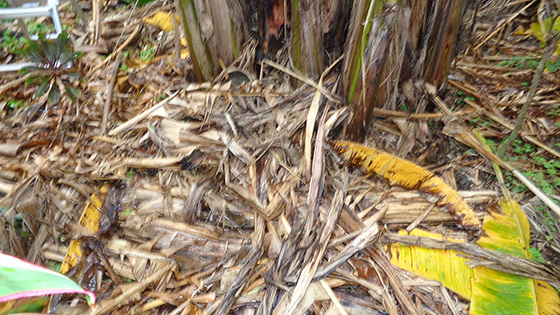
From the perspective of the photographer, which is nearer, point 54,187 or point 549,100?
point 54,187

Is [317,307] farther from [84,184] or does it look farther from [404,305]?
[84,184]

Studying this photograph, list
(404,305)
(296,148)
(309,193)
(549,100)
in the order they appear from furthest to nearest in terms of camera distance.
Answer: (549,100)
(296,148)
(309,193)
(404,305)

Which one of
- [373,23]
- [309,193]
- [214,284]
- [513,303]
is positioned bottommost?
[513,303]

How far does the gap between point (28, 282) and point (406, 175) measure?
1009 millimetres

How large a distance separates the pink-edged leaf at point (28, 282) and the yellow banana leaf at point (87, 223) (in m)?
0.53

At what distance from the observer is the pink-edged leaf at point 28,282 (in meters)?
0.52

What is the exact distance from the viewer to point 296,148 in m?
1.21

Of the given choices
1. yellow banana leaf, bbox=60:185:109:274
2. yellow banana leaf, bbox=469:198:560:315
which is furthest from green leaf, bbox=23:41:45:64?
yellow banana leaf, bbox=469:198:560:315

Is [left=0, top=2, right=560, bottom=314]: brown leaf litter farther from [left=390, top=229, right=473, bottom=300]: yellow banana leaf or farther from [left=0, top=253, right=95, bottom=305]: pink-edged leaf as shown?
[left=0, top=253, right=95, bottom=305]: pink-edged leaf

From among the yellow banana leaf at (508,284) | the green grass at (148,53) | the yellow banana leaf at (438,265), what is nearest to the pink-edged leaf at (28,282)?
the yellow banana leaf at (438,265)

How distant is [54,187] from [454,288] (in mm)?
1246

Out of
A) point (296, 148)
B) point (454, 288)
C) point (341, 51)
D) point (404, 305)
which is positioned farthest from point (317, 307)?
point (341, 51)

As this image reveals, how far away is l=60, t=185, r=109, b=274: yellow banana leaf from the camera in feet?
3.48

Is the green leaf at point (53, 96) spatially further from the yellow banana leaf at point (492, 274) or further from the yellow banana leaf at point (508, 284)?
the yellow banana leaf at point (508, 284)
